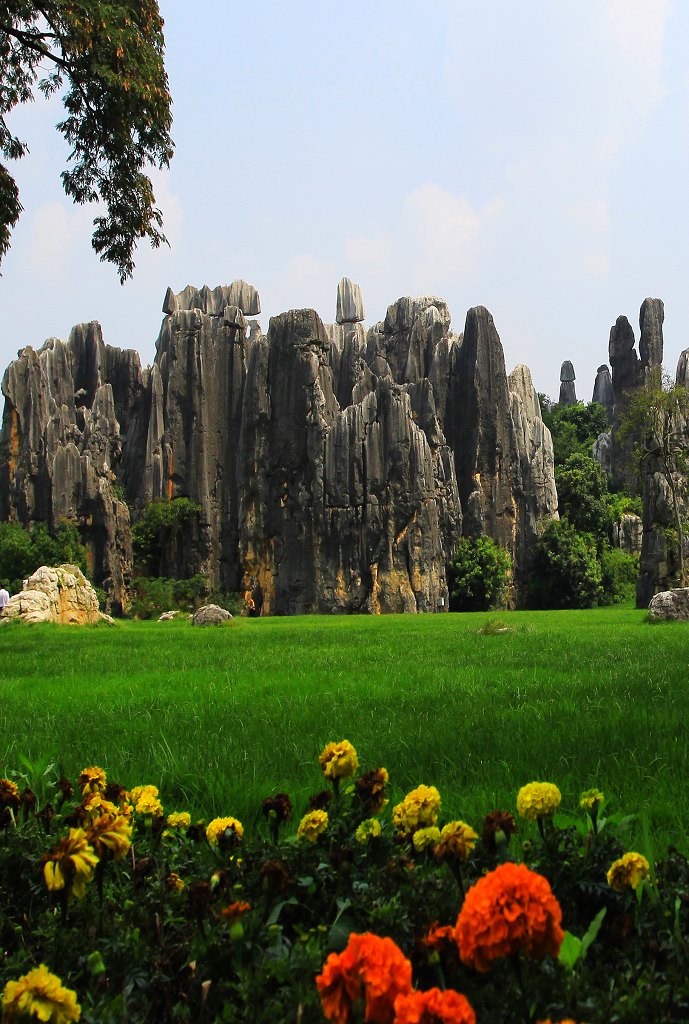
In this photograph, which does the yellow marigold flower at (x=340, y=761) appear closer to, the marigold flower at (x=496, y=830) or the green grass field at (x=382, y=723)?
the marigold flower at (x=496, y=830)

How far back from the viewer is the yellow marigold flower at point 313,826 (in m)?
2.35

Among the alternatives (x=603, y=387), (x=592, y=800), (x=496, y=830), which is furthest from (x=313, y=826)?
(x=603, y=387)

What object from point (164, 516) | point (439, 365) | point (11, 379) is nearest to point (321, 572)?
point (164, 516)

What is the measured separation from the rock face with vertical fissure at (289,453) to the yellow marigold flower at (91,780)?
3941 centimetres

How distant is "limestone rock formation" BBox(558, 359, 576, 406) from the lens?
354 ft

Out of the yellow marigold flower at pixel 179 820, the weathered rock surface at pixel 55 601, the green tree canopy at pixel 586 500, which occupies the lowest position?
the yellow marigold flower at pixel 179 820

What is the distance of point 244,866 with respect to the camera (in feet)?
8.12

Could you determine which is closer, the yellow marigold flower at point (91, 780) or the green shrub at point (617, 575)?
the yellow marigold flower at point (91, 780)

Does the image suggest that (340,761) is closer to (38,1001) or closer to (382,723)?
(38,1001)

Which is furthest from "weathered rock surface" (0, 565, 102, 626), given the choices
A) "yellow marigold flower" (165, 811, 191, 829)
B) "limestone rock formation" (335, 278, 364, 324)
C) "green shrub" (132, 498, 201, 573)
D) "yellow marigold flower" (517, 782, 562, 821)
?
"limestone rock formation" (335, 278, 364, 324)

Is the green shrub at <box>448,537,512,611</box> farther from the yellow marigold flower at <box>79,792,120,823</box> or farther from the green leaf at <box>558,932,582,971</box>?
the green leaf at <box>558,932,582,971</box>

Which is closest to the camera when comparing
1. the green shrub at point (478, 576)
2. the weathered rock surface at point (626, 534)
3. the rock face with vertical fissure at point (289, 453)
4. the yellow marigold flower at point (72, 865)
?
the yellow marigold flower at point (72, 865)

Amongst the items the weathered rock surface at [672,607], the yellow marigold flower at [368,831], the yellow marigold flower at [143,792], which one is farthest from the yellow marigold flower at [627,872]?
the weathered rock surface at [672,607]

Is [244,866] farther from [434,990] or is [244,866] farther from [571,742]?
[571,742]
